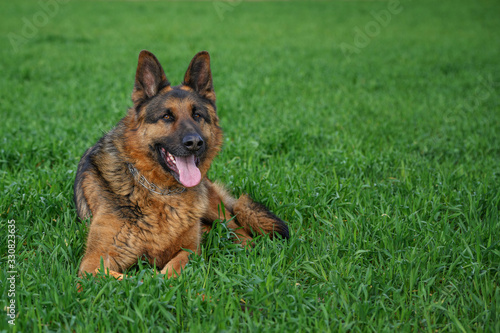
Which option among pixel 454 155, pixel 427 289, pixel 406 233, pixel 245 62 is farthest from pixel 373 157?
pixel 245 62

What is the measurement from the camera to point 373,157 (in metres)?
5.26

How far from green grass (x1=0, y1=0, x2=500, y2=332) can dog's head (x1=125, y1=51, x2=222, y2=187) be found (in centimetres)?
71

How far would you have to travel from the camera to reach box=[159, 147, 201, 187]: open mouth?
3302mm
